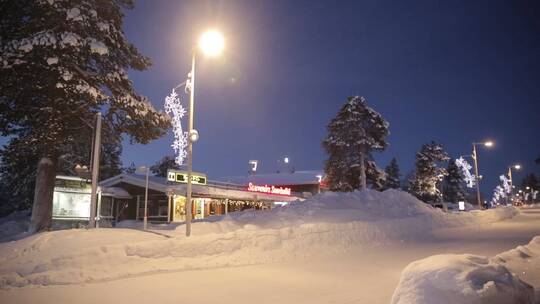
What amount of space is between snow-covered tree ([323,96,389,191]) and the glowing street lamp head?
1261 inches

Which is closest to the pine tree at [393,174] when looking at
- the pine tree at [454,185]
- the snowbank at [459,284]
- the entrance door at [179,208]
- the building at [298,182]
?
the pine tree at [454,185]

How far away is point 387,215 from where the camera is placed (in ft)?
91.9

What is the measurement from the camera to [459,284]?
6.15 meters

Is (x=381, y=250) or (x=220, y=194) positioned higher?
(x=220, y=194)

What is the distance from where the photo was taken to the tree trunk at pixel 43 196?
19094 mm

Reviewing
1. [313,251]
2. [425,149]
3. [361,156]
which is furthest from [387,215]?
[425,149]

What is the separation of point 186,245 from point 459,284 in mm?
10129

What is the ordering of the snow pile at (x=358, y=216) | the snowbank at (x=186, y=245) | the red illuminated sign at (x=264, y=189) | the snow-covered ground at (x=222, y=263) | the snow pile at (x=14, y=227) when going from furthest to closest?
the red illuminated sign at (x=264, y=189), the snow pile at (x=14, y=227), the snow pile at (x=358, y=216), the snowbank at (x=186, y=245), the snow-covered ground at (x=222, y=263)

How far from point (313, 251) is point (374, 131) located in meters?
31.7

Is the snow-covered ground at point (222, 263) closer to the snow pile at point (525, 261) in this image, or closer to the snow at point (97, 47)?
the snow pile at point (525, 261)

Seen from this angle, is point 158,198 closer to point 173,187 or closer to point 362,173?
point 173,187

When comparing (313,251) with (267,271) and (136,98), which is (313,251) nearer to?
(267,271)

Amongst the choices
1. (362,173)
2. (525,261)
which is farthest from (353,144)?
(525,261)

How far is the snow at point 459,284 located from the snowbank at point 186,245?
28.1 feet
